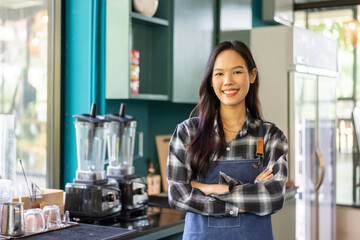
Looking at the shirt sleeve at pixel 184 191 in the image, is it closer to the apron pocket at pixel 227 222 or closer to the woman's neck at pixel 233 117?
the apron pocket at pixel 227 222

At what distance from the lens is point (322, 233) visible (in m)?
4.79

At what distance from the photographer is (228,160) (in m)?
1.99

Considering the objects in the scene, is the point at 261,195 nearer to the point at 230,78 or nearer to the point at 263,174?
the point at 263,174

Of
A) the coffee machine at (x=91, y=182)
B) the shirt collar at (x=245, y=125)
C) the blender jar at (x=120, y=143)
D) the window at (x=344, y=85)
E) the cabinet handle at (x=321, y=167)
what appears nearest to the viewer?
the shirt collar at (x=245, y=125)

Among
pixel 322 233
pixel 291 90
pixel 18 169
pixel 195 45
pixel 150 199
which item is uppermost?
pixel 195 45

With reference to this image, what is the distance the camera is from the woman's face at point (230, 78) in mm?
1939

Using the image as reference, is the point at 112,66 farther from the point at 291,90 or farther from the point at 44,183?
the point at 291,90

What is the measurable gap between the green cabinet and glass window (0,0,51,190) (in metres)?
0.38

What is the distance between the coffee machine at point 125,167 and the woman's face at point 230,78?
1077 mm

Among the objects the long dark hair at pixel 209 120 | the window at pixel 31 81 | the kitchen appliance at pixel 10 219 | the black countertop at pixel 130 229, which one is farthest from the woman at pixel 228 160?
the window at pixel 31 81

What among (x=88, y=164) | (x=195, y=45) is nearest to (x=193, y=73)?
(x=195, y=45)

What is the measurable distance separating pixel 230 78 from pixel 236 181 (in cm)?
38

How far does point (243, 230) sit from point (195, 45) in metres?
1.91

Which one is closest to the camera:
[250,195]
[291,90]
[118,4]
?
[250,195]
